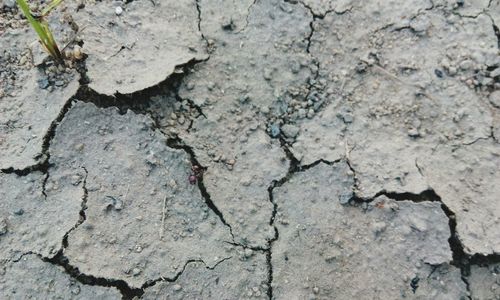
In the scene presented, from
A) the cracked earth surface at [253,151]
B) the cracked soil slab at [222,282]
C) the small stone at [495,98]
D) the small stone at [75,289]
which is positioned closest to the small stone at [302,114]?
the cracked earth surface at [253,151]

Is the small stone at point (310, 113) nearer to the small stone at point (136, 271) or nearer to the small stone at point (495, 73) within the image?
the small stone at point (495, 73)

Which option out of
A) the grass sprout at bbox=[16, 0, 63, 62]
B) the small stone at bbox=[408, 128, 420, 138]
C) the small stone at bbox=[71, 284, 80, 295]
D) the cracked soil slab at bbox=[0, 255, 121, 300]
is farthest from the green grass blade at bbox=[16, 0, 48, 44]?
the small stone at bbox=[408, 128, 420, 138]

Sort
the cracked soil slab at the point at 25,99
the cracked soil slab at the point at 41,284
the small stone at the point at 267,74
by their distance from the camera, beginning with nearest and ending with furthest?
the cracked soil slab at the point at 41,284 < the cracked soil slab at the point at 25,99 < the small stone at the point at 267,74

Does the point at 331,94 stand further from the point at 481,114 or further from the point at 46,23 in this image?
the point at 46,23

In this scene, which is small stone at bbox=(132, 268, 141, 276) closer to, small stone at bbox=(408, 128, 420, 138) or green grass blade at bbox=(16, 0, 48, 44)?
green grass blade at bbox=(16, 0, 48, 44)

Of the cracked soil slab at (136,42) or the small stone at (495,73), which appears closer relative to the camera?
the cracked soil slab at (136,42)

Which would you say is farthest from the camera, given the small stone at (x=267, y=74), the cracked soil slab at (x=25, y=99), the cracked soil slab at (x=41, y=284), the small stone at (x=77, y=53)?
the small stone at (x=267, y=74)

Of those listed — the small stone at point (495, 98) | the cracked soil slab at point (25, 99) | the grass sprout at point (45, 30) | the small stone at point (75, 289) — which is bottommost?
the small stone at point (495, 98)
